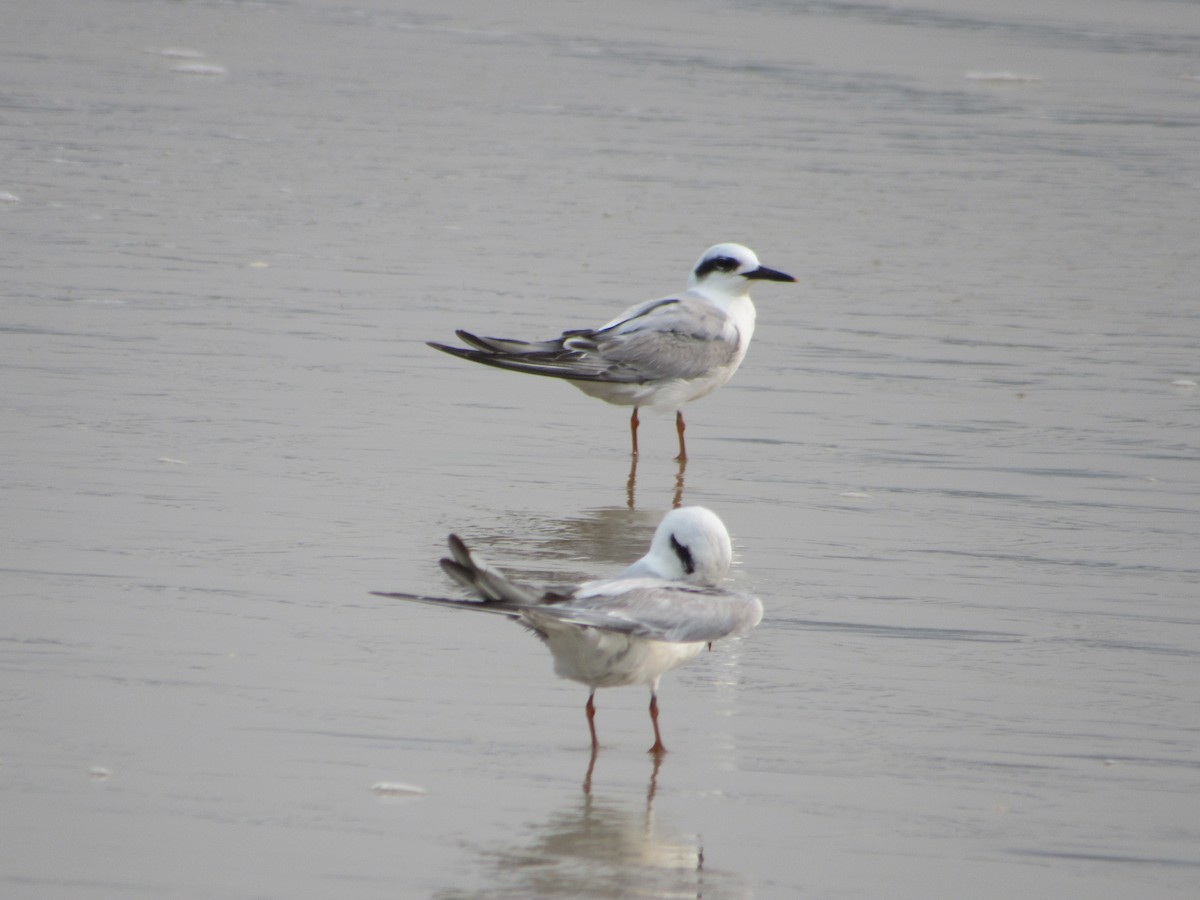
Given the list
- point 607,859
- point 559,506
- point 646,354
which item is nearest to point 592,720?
point 607,859

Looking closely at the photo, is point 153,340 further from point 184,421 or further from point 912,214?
point 912,214

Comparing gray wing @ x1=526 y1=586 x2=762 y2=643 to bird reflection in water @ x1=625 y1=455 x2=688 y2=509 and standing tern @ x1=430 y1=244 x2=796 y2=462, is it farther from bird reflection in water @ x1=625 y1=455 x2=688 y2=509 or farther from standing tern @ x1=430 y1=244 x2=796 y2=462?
standing tern @ x1=430 y1=244 x2=796 y2=462

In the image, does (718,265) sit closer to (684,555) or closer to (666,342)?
(666,342)

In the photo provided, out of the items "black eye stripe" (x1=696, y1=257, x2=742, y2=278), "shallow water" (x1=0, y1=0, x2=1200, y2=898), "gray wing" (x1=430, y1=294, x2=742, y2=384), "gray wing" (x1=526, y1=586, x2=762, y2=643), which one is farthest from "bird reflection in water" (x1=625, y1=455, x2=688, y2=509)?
"gray wing" (x1=526, y1=586, x2=762, y2=643)

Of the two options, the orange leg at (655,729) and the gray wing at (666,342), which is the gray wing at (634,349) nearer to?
the gray wing at (666,342)

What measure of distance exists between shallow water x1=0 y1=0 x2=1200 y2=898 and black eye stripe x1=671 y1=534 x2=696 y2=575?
41 centimetres

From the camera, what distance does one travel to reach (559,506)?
696 cm

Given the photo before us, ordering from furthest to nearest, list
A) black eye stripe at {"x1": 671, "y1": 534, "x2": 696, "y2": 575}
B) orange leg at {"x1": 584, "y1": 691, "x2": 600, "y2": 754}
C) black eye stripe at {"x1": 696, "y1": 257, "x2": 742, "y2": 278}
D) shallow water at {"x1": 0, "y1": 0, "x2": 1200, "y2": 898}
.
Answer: black eye stripe at {"x1": 696, "y1": 257, "x2": 742, "y2": 278}, black eye stripe at {"x1": 671, "y1": 534, "x2": 696, "y2": 575}, orange leg at {"x1": 584, "y1": 691, "x2": 600, "y2": 754}, shallow water at {"x1": 0, "y1": 0, "x2": 1200, "y2": 898}

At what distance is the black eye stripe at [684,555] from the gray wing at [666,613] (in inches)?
5.3

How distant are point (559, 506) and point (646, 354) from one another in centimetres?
134

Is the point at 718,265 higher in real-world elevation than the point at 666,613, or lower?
higher

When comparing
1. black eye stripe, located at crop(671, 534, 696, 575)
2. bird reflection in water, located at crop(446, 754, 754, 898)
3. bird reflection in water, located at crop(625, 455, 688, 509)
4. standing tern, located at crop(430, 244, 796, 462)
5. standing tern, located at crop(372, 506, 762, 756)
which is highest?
standing tern, located at crop(430, 244, 796, 462)

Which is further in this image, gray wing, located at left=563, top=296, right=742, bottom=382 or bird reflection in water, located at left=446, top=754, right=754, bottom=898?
gray wing, located at left=563, top=296, right=742, bottom=382

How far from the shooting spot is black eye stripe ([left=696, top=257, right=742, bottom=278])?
Result: 8656 mm
